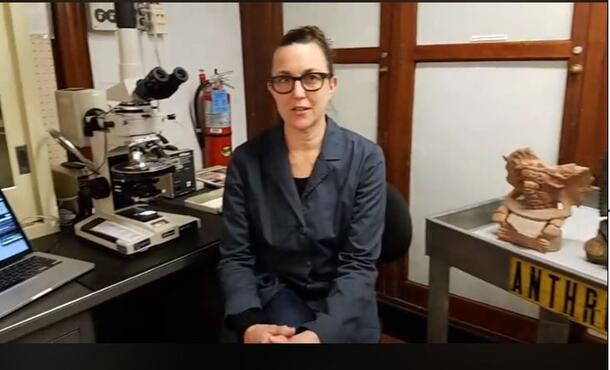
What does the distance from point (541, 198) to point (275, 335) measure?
632 mm

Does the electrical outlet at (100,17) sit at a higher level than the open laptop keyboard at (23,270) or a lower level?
higher

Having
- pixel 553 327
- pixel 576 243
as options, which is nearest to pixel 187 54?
pixel 576 243

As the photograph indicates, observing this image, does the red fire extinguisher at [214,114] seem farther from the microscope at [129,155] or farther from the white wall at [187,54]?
the microscope at [129,155]

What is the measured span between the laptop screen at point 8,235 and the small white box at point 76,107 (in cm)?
31

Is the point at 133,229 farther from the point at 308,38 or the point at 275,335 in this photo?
the point at 308,38

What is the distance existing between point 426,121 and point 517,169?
619mm

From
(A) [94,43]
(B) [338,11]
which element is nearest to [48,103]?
(A) [94,43]

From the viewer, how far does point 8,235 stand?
1035 mm

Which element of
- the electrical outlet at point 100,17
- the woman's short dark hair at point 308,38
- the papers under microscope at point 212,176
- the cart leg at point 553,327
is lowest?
the cart leg at point 553,327

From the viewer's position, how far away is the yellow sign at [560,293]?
911mm

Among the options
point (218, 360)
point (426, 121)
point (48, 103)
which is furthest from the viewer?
point (426, 121)

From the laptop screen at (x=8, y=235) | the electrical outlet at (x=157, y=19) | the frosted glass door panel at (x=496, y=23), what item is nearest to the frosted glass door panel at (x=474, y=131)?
the frosted glass door panel at (x=496, y=23)

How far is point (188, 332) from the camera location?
1.53 metres

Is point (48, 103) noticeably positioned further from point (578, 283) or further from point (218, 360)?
point (578, 283)
